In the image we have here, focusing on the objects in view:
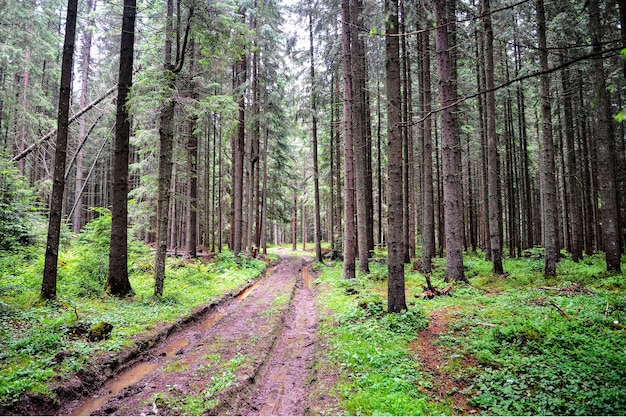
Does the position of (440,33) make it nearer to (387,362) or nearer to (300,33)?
(387,362)

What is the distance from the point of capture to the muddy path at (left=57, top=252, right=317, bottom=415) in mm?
4589

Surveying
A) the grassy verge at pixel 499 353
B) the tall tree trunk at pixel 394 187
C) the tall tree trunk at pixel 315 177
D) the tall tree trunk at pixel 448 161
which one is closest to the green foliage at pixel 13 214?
the grassy verge at pixel 499 353

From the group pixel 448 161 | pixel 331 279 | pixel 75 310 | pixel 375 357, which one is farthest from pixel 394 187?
pixel 331 279

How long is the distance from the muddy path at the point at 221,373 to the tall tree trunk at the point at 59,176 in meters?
A: 3.71

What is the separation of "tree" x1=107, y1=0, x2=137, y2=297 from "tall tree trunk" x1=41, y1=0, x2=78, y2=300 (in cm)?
143

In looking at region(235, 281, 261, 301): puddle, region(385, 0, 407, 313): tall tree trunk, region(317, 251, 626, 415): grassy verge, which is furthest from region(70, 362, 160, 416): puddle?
region(235, 281, 261, 301): puddle

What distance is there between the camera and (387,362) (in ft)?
18.1

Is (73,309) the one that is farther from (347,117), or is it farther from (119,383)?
(347,117)

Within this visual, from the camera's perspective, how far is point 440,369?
5188 mm

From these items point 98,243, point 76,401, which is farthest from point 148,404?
point 98,243

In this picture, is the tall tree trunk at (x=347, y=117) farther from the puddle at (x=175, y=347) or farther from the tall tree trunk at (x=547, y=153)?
the puddle at (x=175, y=347)

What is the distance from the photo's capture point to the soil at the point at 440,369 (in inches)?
170

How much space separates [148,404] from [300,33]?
2345 centimetres

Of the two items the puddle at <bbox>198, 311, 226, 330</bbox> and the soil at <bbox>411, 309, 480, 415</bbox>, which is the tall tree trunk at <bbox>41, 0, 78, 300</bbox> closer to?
the puddle at <bbox>198, 311, 226, 330</bbox>
